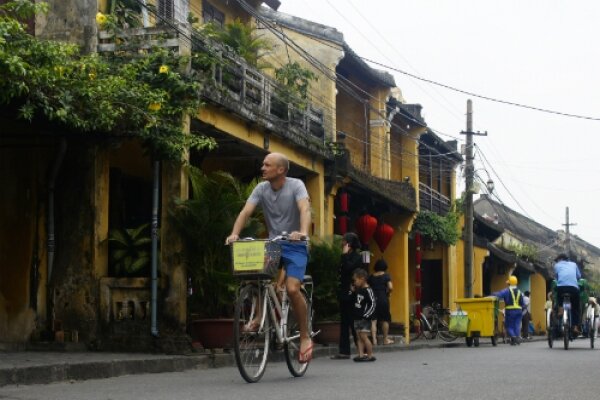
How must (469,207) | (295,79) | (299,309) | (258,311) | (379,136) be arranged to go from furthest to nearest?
(469,207) → (379,136) → (295,79) → (299,309) → (258,311)

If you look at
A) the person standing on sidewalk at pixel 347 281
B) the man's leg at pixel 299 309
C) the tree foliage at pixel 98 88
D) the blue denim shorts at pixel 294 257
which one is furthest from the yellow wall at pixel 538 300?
the blue denim shorts at pixel 294 257

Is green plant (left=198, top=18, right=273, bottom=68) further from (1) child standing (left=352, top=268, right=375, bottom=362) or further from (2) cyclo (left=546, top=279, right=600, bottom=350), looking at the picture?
(2) cyclo (left=546, top=279, right=600, bottom=350)

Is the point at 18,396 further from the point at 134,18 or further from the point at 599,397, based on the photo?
the point at 134,18

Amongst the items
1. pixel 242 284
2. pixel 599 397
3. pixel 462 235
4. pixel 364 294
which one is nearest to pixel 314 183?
pixel 364 294

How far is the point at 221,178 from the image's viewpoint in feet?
45.6

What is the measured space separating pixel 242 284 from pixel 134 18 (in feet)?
22.9

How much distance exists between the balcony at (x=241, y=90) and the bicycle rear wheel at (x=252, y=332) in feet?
18.2

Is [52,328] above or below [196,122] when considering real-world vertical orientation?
below

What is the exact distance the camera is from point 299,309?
894 cm

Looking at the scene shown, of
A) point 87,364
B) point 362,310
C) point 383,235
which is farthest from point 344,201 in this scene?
point 87,364

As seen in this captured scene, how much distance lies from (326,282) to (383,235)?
810cm

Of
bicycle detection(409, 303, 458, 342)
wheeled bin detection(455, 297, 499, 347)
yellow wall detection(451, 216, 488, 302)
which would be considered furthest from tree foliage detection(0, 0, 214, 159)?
yellow wall detection(451, 216, 488, 302)

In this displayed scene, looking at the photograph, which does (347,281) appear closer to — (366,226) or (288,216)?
(288,216)

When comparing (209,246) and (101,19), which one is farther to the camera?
(101,19)
